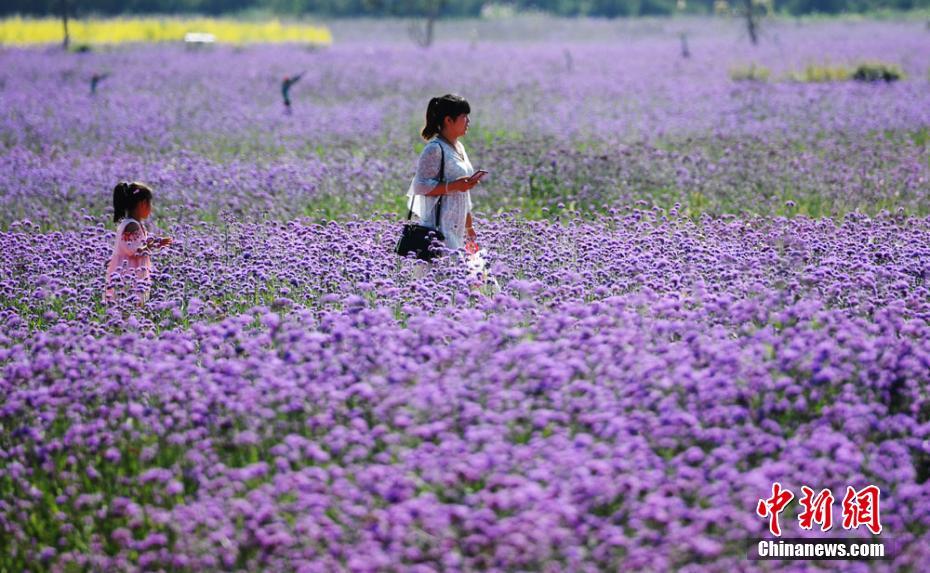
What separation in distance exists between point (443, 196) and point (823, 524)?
3618 millimetres

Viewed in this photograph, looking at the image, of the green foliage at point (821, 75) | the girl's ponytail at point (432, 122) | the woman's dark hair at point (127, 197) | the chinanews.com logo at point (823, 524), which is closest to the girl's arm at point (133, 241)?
the woman's dark hair at point (127, 197)

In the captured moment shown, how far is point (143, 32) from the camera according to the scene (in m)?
38.7

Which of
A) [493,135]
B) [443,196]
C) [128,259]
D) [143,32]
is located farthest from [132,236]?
[143,32]

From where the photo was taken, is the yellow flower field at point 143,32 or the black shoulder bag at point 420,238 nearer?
the black shoulder bag at point 420,238

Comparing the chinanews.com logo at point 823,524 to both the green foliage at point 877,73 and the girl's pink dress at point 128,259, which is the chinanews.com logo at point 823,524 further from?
the green foliage at point 877,73

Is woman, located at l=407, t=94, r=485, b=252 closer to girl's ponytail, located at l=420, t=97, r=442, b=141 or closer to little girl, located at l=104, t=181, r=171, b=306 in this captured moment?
girl's ponytail, located at l=420, t=97, r=442, b=141

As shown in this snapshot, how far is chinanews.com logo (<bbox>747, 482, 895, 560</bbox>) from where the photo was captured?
3346mm

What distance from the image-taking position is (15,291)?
6.12 m

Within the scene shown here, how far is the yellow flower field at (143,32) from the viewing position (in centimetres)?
3659

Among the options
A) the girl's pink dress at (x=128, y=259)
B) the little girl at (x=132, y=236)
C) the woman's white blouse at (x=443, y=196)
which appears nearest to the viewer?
the girl's pink dress at (x=128, y=259)

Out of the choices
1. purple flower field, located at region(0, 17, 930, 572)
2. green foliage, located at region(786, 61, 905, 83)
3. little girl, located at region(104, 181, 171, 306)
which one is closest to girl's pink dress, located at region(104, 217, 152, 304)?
little girl, located at region(104, 181, 171, 306)

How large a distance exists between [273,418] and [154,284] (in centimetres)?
230

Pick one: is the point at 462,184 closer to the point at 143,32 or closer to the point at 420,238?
the point at 420,238

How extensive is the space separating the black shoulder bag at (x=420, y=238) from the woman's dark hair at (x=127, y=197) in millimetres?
1482
